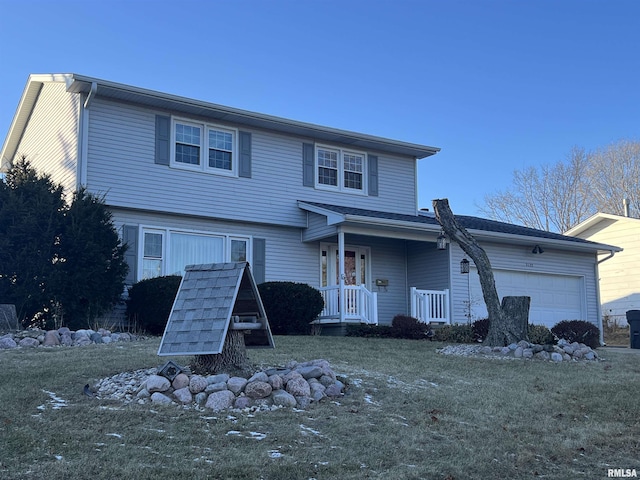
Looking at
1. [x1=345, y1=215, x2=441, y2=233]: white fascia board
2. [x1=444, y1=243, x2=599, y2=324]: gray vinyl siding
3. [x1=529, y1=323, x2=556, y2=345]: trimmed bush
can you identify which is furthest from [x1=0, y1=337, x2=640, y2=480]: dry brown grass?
[x1=444, y1=243, x2=599, y2=324]: gray vinyl siding

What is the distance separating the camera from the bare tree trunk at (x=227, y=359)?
24.0ft

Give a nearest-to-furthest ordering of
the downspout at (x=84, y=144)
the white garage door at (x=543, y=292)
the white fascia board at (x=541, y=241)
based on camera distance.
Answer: the downspout at (x=84, y=144), the white fascia board at (x=541, y=241), the white garage door at (x=543, y=292)

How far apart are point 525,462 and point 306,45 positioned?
47.1 feet

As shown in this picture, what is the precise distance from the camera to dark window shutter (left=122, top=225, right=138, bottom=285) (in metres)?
14.4

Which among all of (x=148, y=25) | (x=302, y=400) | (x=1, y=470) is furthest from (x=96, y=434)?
(x=148, y=25)

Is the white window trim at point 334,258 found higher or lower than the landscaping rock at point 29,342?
higher

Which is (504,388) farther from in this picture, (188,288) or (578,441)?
(188,288)

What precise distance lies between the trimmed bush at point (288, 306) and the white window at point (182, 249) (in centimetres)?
160

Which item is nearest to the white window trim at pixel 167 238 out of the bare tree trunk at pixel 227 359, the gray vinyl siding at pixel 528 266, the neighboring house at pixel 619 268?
the gray vinyl siding at pixel 528 266

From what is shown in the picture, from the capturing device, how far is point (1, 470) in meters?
4.64

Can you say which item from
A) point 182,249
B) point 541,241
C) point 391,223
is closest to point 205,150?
→ point 182,249

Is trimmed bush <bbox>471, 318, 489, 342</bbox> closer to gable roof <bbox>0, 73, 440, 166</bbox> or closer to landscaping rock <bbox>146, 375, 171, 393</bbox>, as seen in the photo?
gable roof <bbox>0, 73, 440, 166</bbox>

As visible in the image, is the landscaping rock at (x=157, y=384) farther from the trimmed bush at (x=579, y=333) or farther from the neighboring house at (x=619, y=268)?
the neighboring house at (x=619, y=268)

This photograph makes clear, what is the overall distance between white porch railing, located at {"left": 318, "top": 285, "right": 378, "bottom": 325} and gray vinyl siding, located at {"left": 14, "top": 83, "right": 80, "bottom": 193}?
20.4 ft
